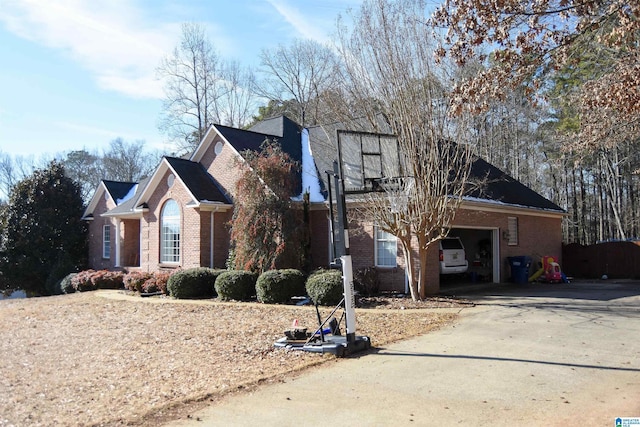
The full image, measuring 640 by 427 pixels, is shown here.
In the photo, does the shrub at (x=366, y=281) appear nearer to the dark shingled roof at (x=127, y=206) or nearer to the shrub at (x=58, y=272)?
the dark shingled roof at (x=127, y=206)

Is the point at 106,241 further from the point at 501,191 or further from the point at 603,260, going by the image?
the point at 603,260

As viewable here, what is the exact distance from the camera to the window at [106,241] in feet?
87.9

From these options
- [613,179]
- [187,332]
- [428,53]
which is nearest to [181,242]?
[187,332]

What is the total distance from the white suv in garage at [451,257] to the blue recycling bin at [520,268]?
3.15 metres

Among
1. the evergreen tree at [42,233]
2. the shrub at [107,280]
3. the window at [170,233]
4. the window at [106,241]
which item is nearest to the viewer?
the window at [170,233]

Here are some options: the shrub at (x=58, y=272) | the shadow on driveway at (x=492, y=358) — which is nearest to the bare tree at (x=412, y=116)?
the shadow on driveway at (x=492, y=358)

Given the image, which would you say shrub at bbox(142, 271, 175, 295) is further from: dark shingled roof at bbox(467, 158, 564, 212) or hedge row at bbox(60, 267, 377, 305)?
dark shingled roof at bbox(467, 158, 564, 212)

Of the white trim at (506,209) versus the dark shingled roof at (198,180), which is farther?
the dark shingled roof at (198,180)

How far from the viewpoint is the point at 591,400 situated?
6113 millimetres

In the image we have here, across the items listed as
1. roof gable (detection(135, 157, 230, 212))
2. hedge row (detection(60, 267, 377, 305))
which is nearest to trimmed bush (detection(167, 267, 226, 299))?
hedge row (detection(60, 267, 377, 305))

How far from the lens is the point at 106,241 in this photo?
26984 millimetres

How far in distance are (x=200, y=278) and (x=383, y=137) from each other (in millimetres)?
9270

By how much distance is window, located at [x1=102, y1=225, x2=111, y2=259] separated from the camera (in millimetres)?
26781

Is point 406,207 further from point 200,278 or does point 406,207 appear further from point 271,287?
point 200,278
